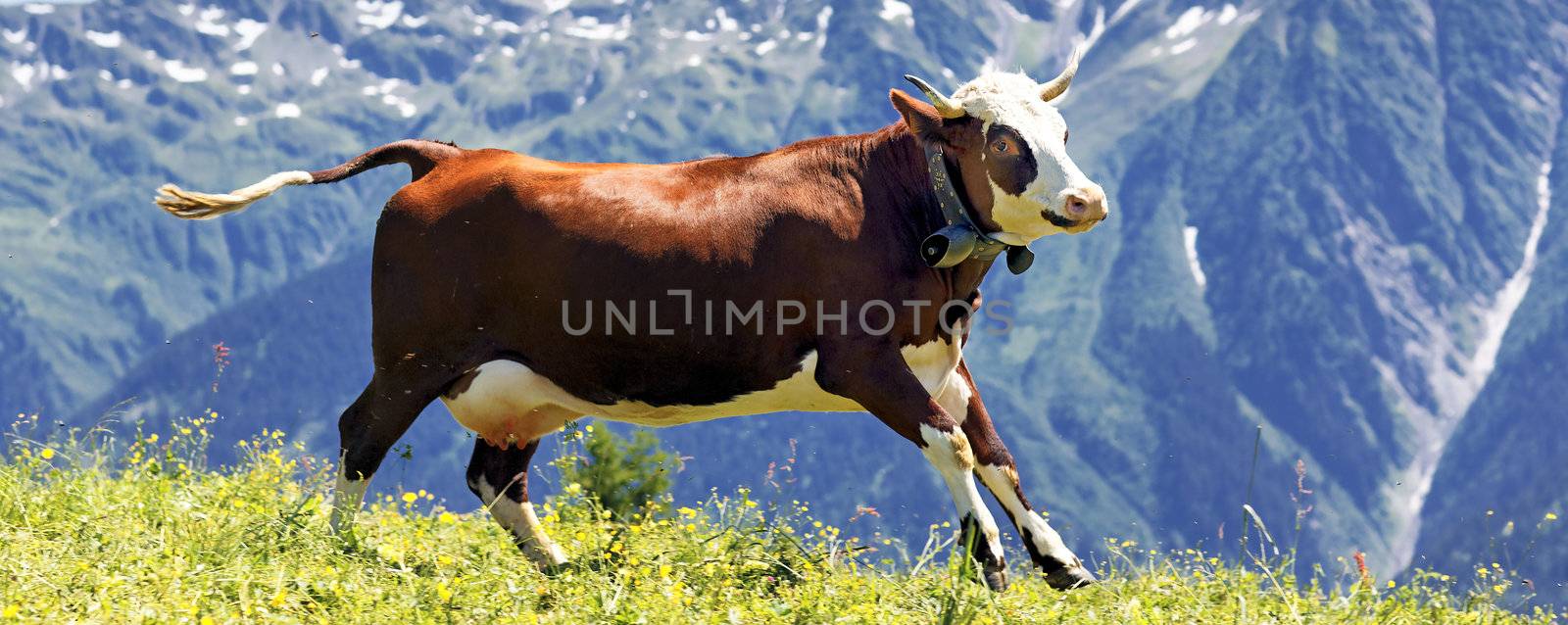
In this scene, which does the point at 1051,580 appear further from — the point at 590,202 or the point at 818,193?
the point at 590,202

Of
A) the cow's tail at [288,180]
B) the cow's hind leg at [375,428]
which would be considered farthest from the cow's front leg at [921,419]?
the cow's tail at [288,180]

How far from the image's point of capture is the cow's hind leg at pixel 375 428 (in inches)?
350

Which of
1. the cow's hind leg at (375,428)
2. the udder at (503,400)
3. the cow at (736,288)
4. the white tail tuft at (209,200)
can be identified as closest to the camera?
the cow at (736,288)

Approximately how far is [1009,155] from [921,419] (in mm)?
1561

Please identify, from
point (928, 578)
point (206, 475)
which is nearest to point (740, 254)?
point (928, 578)

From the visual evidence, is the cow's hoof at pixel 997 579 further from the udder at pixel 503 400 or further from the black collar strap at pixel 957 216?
the udder at pixel 503 400

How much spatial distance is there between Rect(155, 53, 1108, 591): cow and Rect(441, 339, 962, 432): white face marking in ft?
0.04

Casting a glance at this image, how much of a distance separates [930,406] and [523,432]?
2528 mm

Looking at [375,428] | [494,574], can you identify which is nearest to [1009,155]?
[494,574]

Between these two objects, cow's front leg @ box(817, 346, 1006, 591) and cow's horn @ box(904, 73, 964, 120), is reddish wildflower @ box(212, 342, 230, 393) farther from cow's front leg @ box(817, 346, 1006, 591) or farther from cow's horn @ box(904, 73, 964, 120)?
cow's horn @ box(904, 73, 964, 120)

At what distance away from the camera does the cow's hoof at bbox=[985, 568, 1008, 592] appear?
25.2ft

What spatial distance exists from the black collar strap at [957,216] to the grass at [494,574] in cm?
159

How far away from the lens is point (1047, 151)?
8406 mm

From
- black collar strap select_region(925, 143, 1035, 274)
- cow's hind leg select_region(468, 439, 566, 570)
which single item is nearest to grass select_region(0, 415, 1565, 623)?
cow's hind leg select_region(468, 439, 566, 570)
